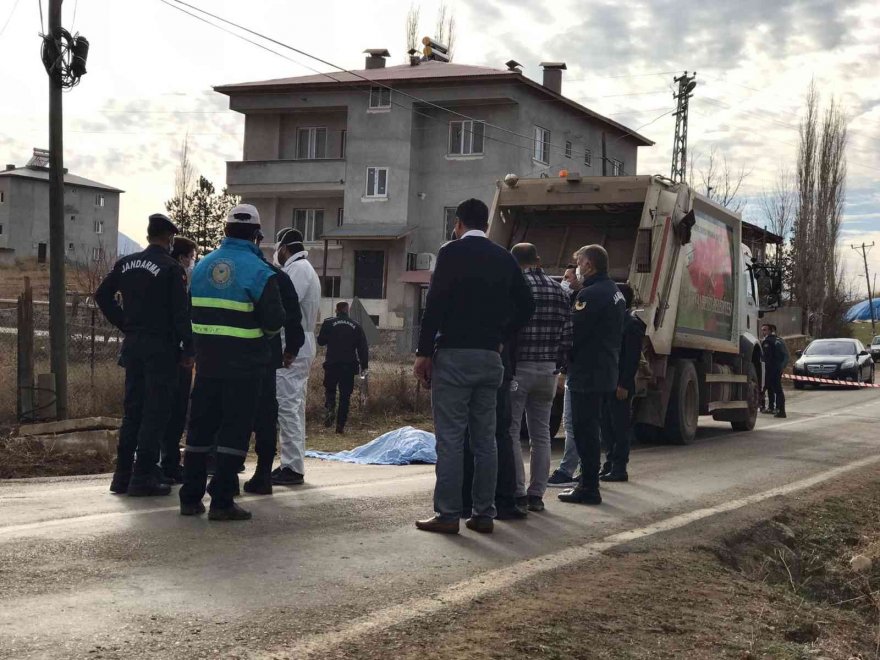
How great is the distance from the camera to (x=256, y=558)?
19.2ft

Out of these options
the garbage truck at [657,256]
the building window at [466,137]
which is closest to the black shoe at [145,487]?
the garbage truck at [657,256]

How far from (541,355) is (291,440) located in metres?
2.29

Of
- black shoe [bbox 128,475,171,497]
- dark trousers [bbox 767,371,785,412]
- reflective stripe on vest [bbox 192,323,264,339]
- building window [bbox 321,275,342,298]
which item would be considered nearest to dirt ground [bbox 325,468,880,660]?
reflective stripe on vest [bbox 192,323,264,339]

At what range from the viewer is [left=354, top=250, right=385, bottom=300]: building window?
150 ft

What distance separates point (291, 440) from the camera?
8.93m

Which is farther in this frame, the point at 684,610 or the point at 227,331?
the point at 227,331

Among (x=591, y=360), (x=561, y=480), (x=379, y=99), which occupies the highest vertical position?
(x=379, y=99)

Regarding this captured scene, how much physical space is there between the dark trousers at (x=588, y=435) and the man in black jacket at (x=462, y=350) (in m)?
1.68

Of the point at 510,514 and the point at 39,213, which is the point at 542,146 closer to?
Result: the point at 510,514

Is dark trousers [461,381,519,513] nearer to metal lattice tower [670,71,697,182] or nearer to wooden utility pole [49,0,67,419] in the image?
wooden utility pole [49,0,67,419]

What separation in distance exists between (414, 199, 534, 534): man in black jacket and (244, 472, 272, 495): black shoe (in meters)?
1.80

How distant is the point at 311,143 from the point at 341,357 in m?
33.5

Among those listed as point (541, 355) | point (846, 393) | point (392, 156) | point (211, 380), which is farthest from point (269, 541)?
point (392, 156)

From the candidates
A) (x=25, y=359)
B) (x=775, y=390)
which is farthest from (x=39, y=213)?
(x=25, y=359)
